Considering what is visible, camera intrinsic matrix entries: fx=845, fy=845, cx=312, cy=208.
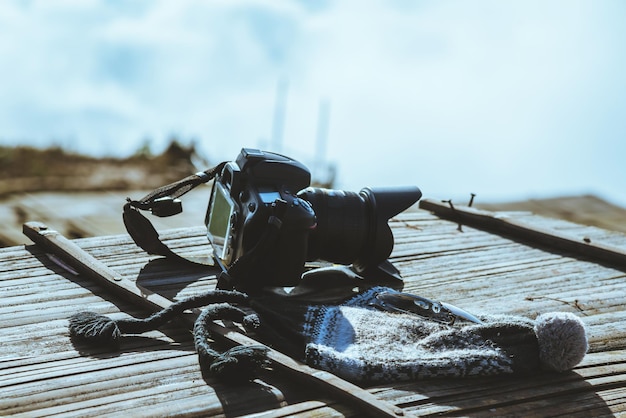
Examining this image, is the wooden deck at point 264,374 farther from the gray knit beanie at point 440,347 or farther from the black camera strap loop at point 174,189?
the black camera strap loop at point 174,189

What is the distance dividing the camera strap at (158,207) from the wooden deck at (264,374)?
8 centimetres

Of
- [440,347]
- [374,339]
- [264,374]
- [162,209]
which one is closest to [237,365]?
[264,374]

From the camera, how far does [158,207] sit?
296cm

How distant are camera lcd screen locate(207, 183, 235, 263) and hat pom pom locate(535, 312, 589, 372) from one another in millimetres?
958

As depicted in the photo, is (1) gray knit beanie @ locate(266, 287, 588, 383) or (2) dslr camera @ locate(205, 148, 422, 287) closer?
(1) gray knit beanie @ locate(266, 287, 588, 383)

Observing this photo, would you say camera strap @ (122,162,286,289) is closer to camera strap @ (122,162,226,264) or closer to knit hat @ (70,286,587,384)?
camera strap @ (122,162,226,264)

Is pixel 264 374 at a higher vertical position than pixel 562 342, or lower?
lower

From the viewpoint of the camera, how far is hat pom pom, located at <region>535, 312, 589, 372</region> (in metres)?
2.11

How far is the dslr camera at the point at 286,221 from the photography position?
2432mm

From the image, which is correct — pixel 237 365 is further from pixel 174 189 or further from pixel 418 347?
pixel 174 189

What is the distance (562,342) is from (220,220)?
1.14 metres

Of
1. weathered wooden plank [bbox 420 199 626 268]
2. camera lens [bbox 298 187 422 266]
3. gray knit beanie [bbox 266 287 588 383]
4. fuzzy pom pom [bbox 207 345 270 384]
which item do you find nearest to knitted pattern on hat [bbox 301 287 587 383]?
gray knit beanie [bbox 266 287 588 383]

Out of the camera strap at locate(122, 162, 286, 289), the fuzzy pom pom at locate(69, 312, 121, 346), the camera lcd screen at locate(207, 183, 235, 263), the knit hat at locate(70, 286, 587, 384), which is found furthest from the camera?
the camera strap at locate(122, 162, 286, 289)

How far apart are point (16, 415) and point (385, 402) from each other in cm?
80
